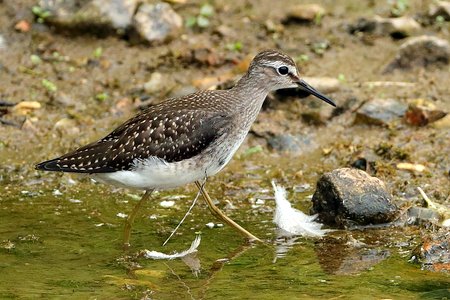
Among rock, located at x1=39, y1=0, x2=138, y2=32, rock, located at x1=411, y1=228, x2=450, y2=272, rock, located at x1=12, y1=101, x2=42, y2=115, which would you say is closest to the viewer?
rock, located at x1=411, y1=228, x2=450, y2=272

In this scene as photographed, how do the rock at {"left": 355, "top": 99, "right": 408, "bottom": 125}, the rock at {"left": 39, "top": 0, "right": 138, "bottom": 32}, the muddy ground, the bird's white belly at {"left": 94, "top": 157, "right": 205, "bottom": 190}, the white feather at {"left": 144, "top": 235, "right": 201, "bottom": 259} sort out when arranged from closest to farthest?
the white feather at {"left": 144, "top": 235, "right": 201, "bottom": 259} < the bird's white belly at {"left": 94, "top": 157, "right": 205, "bottom": 190} < the muddy ground < the rock at {"left": 355, "top": 99, "right": 408, "bottom": 125} < the rock at {"left": 39, "top": 0, "right": 138, "bottom": 32}

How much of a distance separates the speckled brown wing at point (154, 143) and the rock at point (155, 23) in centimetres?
382

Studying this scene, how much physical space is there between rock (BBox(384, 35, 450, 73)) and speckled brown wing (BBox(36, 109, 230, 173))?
13.2ft

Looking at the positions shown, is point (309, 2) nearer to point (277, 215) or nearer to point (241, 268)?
point (277, 215)

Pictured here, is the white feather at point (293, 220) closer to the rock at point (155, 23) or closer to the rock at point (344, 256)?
the rock at point (344, 256)

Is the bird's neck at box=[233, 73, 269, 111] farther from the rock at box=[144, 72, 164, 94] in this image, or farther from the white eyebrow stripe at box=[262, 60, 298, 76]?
Answer: the rock at box=[144, 72, 164, 94]

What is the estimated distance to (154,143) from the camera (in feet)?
25.9

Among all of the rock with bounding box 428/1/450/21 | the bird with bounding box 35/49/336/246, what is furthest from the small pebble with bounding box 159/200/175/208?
the rock with bounding box 428/1/450/21

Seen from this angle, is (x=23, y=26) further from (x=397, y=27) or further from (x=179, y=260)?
(x=179, y=260)

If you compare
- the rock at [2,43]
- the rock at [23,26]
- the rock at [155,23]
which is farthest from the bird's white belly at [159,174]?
the rock at [23,26]

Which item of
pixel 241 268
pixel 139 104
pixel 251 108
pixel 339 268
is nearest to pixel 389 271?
pixel 339 268

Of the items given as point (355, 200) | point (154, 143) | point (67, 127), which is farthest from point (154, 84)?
point (355, 200)

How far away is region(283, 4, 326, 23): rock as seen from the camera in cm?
1212

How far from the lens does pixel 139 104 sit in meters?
11.0
